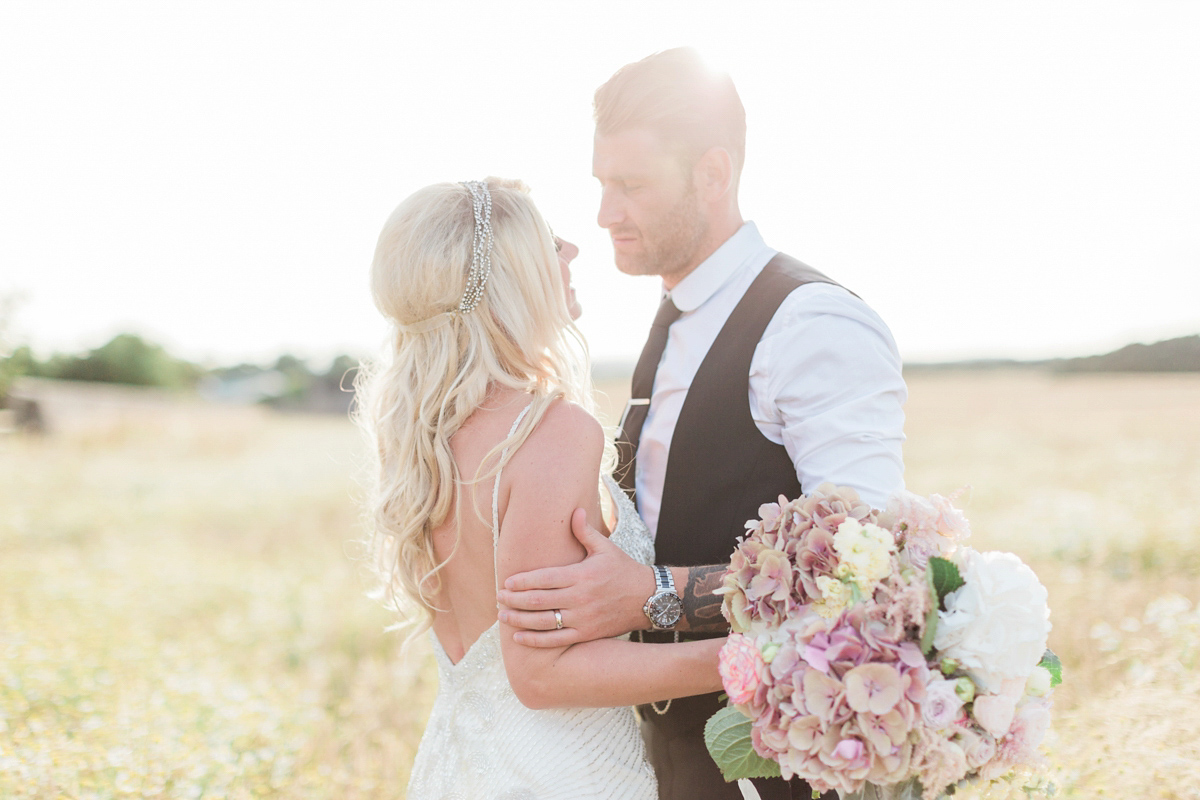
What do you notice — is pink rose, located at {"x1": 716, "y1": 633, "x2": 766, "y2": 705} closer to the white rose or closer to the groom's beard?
the white rose

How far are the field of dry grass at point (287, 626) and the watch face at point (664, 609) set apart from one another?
114 centimetres

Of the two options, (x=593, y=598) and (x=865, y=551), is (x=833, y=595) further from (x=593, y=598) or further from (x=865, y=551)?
(x=593, y=598)

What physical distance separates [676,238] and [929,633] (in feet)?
6.70

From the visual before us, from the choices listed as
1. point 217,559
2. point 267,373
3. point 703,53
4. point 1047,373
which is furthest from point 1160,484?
point 267,373

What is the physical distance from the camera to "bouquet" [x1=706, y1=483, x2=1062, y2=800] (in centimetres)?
147

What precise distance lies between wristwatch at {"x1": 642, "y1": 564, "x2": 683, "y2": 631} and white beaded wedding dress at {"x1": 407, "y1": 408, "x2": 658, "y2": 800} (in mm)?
301

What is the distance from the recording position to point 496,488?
84.7 inches

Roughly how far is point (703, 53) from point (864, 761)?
2812 millimetres

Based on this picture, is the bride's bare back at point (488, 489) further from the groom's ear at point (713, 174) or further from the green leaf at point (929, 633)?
the groom's ear at point (713, 174)

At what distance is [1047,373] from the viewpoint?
129ft

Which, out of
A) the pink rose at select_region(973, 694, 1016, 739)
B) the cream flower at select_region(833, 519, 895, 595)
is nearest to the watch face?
the cream flower at select_region(833, 519, 895, 595)

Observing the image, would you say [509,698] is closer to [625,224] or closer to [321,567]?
[625,224]

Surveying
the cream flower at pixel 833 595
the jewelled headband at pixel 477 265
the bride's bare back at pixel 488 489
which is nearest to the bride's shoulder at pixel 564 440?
the bride's bare back at pixel 488 489

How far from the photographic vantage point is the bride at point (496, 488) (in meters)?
2.12
